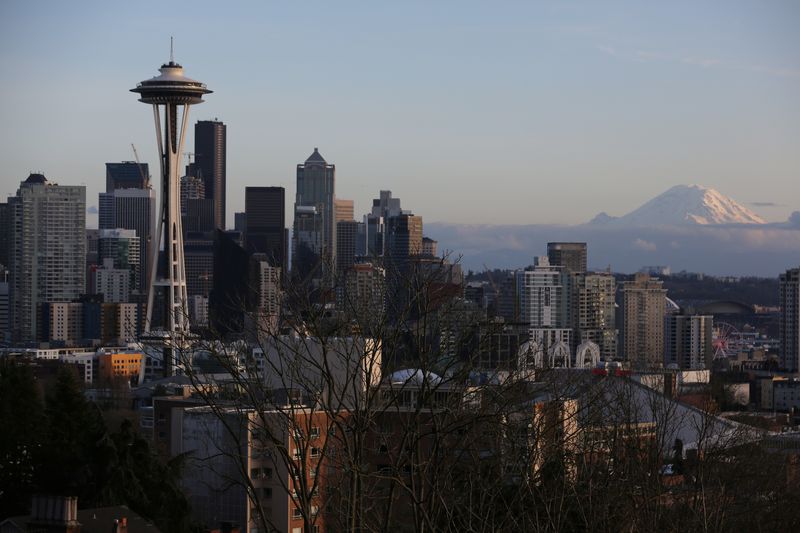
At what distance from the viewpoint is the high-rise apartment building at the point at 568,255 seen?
6078 inches

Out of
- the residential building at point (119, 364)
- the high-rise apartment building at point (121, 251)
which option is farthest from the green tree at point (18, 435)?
the high-rise apartment building at point (121, 251)

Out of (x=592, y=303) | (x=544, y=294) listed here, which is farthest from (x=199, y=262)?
(x=592, y=303)

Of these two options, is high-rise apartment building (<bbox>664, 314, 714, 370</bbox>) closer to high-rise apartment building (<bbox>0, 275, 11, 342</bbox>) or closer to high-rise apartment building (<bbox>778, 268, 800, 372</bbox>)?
high-rise apartment building (<bbox>778, 268, 800, 372</bbox>)

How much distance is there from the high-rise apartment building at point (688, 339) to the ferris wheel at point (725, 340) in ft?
5.39

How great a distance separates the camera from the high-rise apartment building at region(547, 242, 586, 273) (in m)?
154

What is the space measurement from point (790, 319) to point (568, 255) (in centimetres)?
4292

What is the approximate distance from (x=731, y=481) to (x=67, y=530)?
8514 millimetres

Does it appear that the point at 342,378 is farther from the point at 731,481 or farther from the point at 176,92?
the point at 176,92

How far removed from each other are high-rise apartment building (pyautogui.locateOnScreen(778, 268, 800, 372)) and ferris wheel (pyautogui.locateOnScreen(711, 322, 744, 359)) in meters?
9.09

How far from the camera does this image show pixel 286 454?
425 inches

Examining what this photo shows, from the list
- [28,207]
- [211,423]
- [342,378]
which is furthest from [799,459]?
[28,207]

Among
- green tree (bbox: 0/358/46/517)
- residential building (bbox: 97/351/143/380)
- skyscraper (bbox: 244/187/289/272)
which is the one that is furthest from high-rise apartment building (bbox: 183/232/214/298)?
green tree (bbox: 0/358/46/517)

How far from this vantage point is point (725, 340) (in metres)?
142

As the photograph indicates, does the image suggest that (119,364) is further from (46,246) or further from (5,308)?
(46,246)
